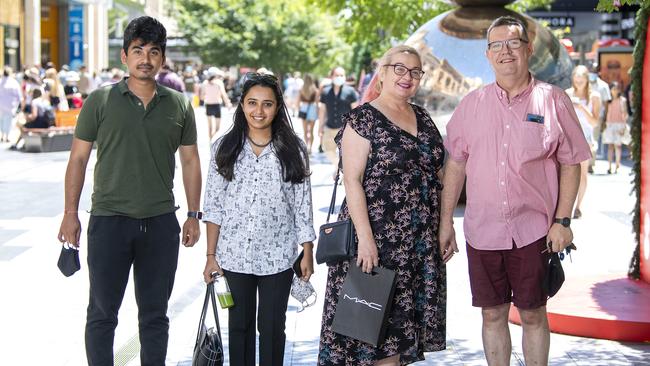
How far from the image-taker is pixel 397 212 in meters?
5.16

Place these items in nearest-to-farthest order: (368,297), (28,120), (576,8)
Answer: (368,297) < (28,120) < (576,8)

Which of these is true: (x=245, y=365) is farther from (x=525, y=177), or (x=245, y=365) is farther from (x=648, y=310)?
(x=648, y=310)

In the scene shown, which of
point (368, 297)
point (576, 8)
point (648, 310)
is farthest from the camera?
point (576, 8)

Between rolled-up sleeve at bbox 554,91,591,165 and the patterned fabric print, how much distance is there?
4.01 ft

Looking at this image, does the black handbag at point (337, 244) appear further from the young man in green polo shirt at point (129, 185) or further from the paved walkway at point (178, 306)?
the paved walkway at point (178, 306)

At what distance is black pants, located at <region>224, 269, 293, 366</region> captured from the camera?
5.22 metres

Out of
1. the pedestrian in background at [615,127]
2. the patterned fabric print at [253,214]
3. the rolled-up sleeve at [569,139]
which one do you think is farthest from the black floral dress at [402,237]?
the pedestrian in background at [615,127]

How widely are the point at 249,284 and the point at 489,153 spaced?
127cm

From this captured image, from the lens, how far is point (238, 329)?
5.25m

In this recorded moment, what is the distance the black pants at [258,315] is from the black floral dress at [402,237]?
0.22 meters

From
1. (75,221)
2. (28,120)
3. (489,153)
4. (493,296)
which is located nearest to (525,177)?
(489,153)

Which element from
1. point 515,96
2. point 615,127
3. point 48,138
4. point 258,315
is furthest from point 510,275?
point 48,138

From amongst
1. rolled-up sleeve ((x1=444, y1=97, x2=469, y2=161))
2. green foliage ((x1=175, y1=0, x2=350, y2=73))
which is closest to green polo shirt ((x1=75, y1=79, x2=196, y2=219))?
rolled-up sleeve ((x1=444, y1=97, x2=469, y2=161))

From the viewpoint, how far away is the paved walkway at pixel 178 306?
669 cm
